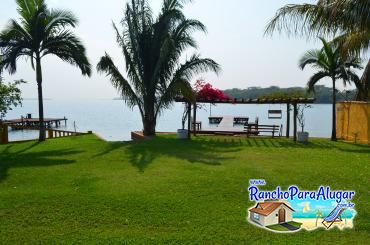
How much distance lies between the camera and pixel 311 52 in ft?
51.3

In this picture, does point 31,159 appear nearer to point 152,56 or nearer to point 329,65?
point 152,56

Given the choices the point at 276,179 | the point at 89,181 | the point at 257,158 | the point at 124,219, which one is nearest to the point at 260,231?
the point at 124,219

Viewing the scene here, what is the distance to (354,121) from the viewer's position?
15.1m

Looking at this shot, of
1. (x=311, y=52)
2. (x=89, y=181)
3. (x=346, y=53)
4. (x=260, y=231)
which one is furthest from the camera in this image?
(x=311, y=52)

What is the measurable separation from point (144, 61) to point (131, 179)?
9560 millimetres

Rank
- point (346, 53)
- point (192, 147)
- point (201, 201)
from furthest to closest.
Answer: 1. point (192, 147)
2. point (346, 53)
3. point (201, 201)

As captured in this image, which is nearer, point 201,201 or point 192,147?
point 201,201

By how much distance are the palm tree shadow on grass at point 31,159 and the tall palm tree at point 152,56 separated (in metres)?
5.24

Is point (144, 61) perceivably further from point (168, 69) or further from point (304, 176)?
point (304, 176)

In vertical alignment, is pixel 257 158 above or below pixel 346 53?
below

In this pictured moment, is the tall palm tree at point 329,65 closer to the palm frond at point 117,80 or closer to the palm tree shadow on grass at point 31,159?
the palm frond at point 117,80

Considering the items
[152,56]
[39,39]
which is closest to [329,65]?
[152,56]

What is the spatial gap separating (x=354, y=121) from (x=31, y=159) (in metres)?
12.3

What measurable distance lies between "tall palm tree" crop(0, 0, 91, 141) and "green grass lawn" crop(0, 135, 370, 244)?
4.56 metres
